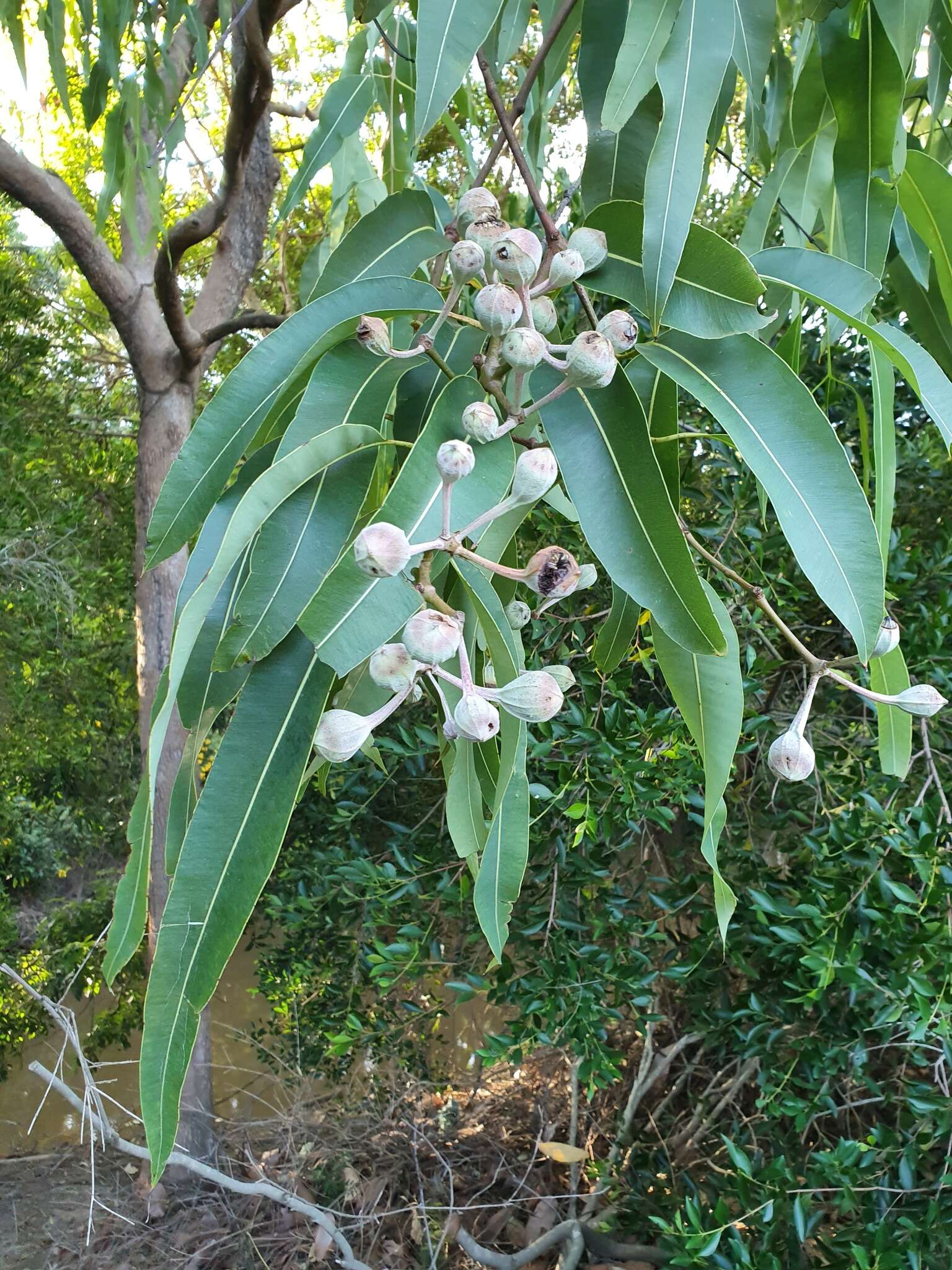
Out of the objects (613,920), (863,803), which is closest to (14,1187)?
(613,920)

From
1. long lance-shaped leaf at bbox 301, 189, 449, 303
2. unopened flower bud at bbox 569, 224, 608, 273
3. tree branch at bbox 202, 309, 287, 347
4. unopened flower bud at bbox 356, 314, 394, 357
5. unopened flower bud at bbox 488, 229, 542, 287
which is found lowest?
unopened flower bud at bbox 356, 314, 394, 357

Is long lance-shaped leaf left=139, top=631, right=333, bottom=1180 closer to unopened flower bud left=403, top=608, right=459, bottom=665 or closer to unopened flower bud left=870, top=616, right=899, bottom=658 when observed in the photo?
unopened flower bud left=403, top=608, right=459, bottom=665

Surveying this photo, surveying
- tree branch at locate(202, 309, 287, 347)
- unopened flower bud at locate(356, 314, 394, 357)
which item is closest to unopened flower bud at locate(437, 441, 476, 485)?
unopened flower bud at locate(356, 314, 394, 357)

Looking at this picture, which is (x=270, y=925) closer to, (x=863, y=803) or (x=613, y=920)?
(x=613, y=920)

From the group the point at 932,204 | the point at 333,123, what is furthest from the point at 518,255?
the point at 333,123

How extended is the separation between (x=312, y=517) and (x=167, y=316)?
7.13 ft

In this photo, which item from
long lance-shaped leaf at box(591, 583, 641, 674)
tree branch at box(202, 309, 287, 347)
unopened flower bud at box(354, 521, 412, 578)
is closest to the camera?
unopened flower bud at box(354, 521, 412, 578)

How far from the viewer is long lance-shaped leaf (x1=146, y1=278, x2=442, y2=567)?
0.50 meters

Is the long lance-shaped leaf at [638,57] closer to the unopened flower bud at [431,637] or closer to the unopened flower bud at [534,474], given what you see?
the unopened flower bud at [534,474]

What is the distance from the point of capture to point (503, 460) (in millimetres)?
459

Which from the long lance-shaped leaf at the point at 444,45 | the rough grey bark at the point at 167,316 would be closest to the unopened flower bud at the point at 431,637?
the long lance-shaped leaf at the point at 444,45

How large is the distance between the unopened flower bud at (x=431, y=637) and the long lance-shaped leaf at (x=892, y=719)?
0.39m

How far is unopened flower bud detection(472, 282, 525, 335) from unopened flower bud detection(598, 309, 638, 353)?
56 millimetres

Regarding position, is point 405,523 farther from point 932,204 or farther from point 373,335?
point 932,204
